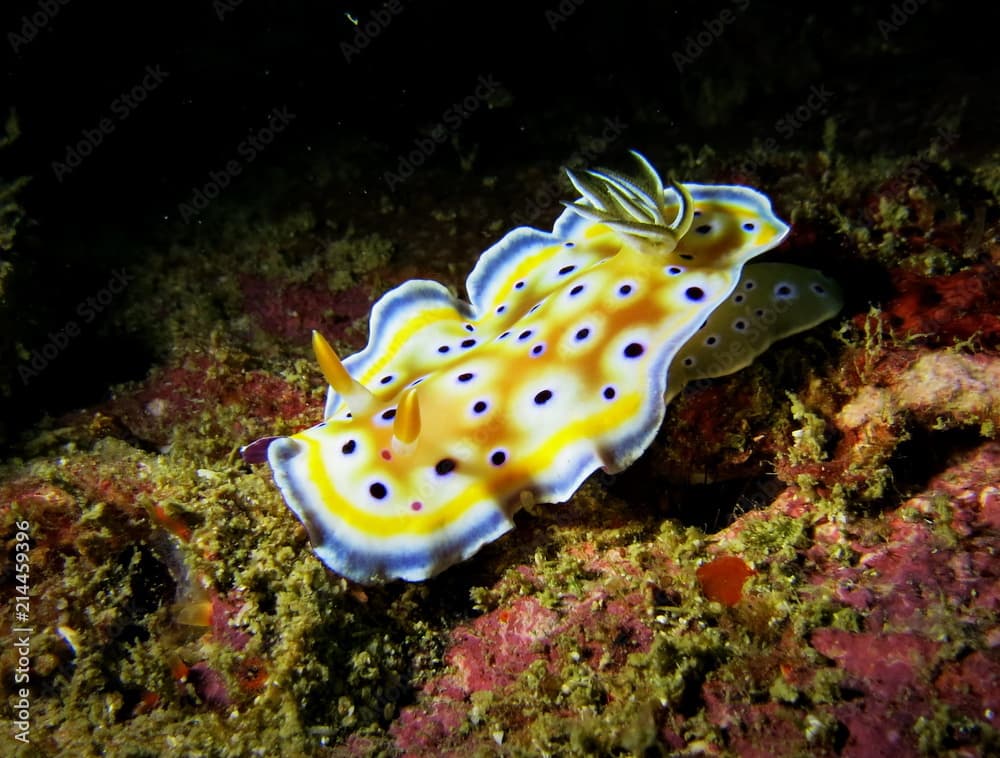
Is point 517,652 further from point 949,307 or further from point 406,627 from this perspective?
point 949,307

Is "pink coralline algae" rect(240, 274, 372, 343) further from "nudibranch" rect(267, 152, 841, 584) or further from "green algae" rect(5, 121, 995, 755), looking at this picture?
"green algae" rect(5, 121, 995, 755)

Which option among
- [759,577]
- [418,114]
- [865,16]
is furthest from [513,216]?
[865,16]

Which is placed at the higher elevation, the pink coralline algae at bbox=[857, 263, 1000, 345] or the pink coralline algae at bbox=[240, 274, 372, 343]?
the pink coralline algae at bbox=[240, 274, 372, 343]

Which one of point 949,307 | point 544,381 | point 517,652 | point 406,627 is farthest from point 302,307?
point 949,307

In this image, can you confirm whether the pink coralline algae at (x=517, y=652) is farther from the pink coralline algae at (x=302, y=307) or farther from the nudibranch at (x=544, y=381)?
the pink coralline algae at (x=302, y=307)

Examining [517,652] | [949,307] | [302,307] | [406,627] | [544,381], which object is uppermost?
[302,307]

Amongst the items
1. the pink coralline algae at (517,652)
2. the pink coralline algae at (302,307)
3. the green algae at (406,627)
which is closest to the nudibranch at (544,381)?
the green algae at (406,627)

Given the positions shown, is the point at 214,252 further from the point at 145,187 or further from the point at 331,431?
the point at 331,431

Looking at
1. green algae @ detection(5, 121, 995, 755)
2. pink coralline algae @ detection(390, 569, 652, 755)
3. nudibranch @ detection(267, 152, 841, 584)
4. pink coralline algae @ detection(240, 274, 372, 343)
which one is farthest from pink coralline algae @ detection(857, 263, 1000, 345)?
pink coralline algae @ detection(240, 274, 372, 343)

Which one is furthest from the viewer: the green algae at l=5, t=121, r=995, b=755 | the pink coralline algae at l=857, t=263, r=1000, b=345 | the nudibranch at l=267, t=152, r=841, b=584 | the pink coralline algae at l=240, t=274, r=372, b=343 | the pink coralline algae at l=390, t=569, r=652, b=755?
the pink coralline algae at l=240, t=274, r=372, b=343
